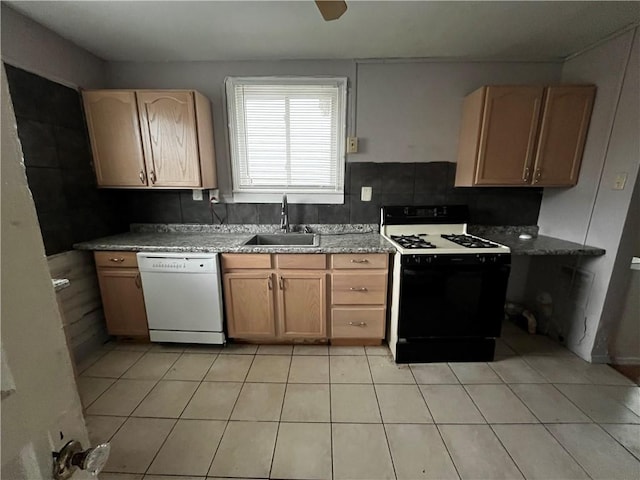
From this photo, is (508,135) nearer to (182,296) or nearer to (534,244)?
(534,244)

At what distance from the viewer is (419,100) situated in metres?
2.36

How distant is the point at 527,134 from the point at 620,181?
2.16 feet

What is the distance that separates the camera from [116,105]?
2115 millimetres

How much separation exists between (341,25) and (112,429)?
2.84 meters

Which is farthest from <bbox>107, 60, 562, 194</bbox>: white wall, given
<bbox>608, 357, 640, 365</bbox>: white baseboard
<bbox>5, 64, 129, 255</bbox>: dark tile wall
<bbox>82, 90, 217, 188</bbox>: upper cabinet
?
<bbox>608, 357, 640, 365</bbox>: white baseboard

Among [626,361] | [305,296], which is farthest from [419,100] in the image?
[626,361]

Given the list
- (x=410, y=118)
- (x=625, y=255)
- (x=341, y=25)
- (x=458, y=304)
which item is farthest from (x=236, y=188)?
(x=625, y=255)

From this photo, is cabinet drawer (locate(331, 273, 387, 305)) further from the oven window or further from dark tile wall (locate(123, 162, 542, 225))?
dark tile wall (locate(123, 162, 542, 225))

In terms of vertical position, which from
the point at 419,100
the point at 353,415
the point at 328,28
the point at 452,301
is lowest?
the point at 353,415

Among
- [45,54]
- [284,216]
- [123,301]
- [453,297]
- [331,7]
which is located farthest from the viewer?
[284,216]

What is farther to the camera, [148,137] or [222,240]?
[222,240]

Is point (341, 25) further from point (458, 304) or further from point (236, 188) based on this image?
point (458, 304)

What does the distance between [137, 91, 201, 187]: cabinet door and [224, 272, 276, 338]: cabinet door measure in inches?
35.2

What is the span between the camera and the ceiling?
1.63m
